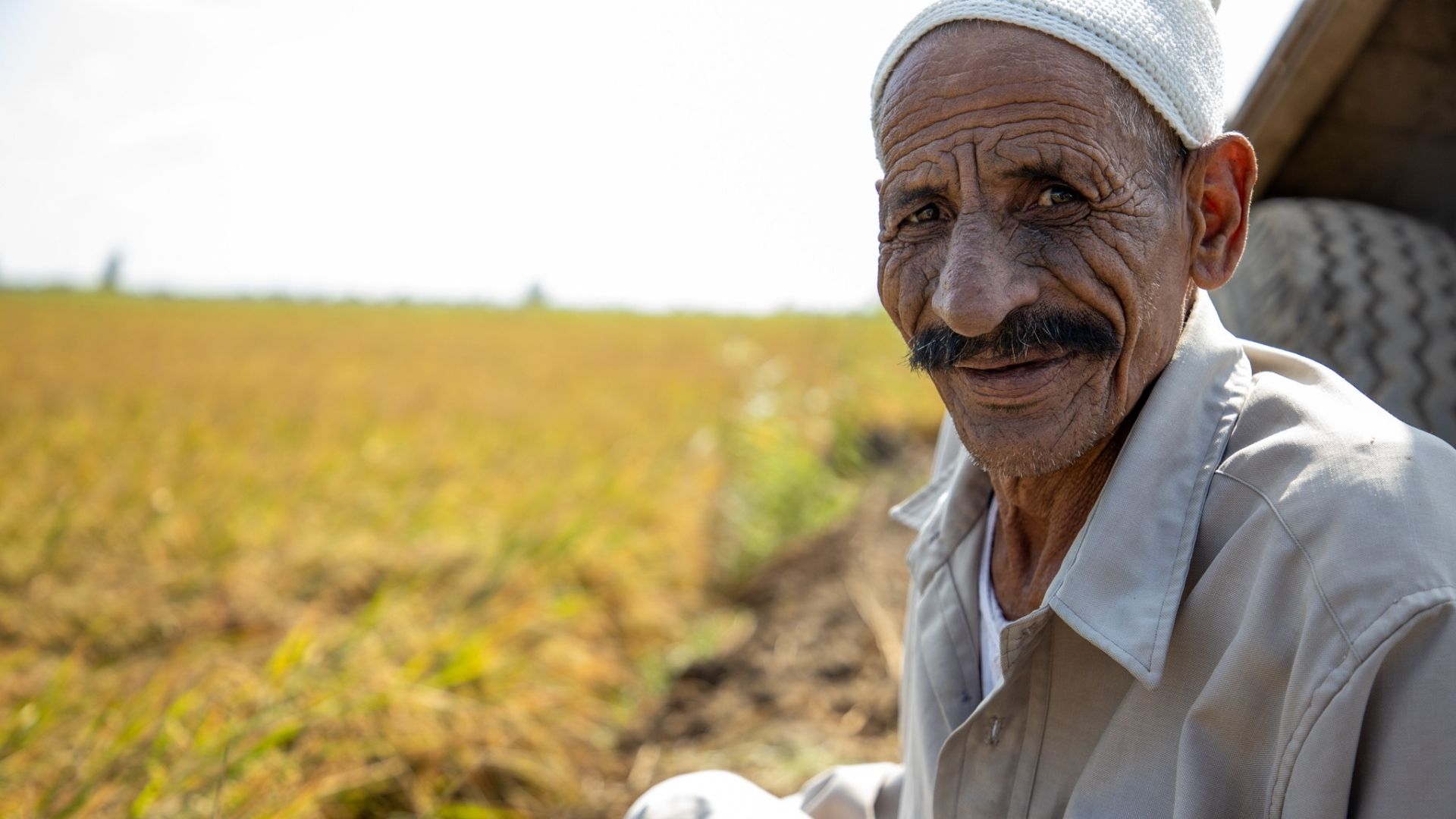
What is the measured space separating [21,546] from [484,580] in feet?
6.89

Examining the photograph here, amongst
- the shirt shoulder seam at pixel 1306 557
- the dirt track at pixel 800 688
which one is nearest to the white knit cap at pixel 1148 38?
the shirt shoulder seam at pixel 1306 557

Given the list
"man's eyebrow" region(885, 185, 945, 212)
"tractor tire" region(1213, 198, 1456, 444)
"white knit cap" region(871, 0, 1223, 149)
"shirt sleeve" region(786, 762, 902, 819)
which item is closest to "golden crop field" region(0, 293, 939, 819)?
"shirt sleeve" region(786, 762, 902, 819)

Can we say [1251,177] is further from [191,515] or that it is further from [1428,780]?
[191,515]

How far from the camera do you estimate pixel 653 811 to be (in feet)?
5.10

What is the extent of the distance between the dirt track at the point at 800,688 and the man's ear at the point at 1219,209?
93.9 inches

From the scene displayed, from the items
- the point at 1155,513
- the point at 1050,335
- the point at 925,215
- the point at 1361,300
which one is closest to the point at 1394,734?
the point at 1155,513

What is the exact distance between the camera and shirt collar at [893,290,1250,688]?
1175 mm

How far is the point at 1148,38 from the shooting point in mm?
1304

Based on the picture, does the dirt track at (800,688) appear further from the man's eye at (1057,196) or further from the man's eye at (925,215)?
the man's eye at (1057,196)

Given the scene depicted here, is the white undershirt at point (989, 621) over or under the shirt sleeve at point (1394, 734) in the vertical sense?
under

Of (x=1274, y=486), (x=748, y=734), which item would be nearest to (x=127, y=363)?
(x=748, y=734)

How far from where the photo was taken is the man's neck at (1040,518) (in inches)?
57.9

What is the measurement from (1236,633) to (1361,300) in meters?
1.08

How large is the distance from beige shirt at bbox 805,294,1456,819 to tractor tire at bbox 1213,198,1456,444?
486mm
